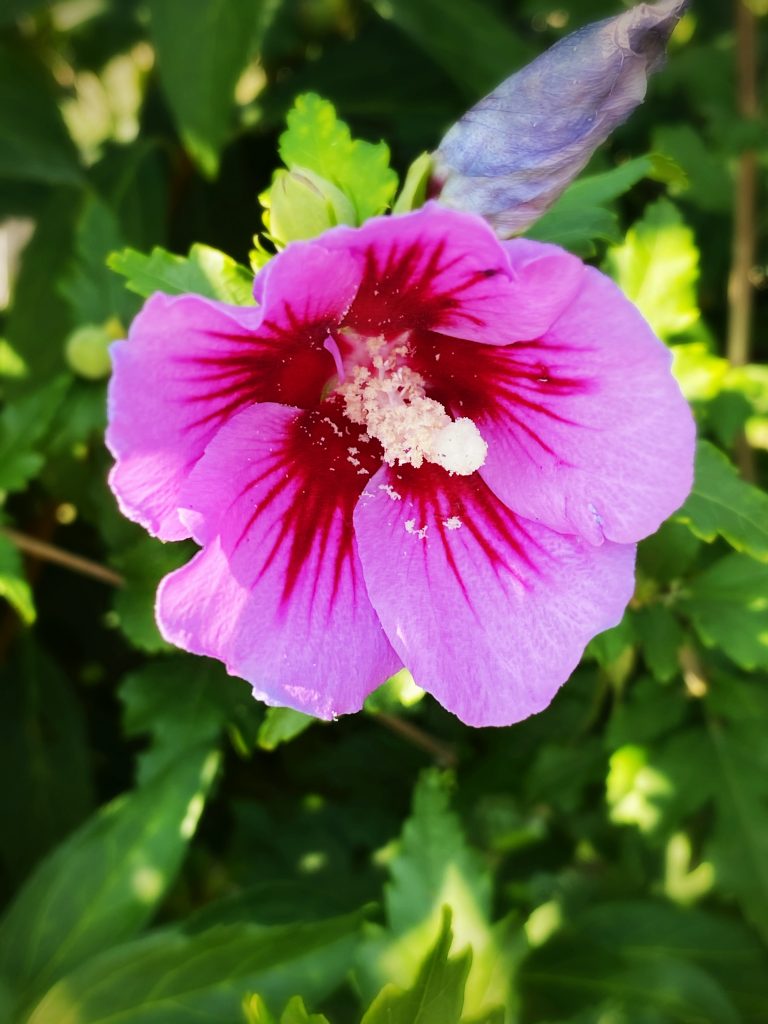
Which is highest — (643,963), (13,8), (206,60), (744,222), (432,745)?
(13,8)

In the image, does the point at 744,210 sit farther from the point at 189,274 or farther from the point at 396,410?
the point at 189,274

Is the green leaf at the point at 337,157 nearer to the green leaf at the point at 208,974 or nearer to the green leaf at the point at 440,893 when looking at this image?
the green leaf at the point at 440,893

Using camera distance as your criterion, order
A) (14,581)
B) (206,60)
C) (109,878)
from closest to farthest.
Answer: (14,581)
(109,878)
(206,60)

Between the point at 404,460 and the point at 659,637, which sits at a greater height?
the point at 404,460

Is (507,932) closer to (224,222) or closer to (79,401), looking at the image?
(79,401)

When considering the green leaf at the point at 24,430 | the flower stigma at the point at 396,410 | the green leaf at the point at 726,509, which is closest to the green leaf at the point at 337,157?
the flower stigma at the point at 396,410

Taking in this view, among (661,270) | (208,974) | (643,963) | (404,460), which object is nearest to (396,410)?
(404,460)

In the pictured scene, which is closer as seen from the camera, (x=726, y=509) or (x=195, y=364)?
(x=195, y=364)
